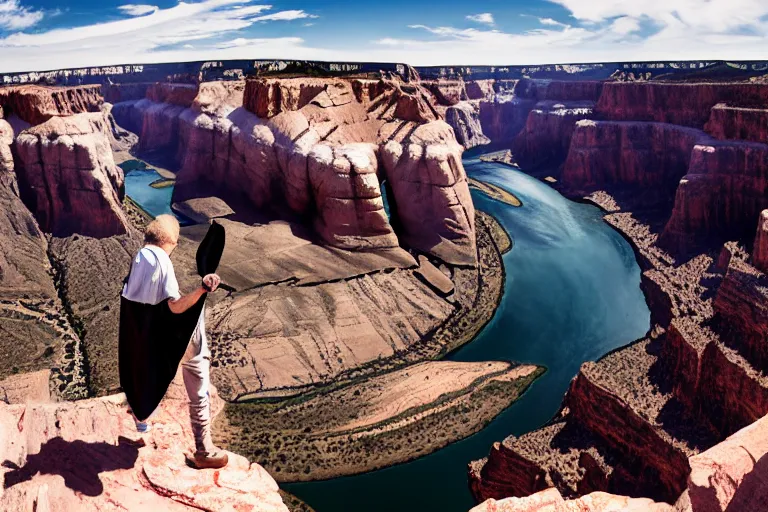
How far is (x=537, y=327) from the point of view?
33.7 meters

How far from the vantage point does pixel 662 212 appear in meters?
55.2

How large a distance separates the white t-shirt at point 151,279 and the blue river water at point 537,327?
47.9 feet

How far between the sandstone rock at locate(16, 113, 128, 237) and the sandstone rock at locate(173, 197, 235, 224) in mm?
7697

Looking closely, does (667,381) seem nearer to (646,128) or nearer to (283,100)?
(283,100)

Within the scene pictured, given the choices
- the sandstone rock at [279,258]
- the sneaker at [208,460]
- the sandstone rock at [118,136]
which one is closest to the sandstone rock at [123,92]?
the sandstone rock at [118,136]

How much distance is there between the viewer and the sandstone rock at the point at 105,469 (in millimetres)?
7598

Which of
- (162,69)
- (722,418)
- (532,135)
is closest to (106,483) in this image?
(722,418)

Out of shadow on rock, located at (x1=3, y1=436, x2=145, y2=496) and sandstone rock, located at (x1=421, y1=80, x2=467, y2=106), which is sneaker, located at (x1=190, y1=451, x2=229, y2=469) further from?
sandstone rock, located at (x1=421, y1=80, x2=467, y2=106)

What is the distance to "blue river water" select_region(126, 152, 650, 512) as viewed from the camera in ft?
69.8

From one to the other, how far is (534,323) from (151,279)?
29042 mm

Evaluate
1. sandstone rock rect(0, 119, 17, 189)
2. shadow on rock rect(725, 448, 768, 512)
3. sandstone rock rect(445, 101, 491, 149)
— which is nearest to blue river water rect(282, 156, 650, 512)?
shadow on rock rect(725, 448, 768, 512)

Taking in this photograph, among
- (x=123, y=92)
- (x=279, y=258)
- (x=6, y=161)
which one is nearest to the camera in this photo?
(x=6, y=161)

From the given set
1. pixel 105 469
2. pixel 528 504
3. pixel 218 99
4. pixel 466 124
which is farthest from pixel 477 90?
pixel 105 469

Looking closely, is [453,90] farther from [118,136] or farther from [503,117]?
[118,136]
